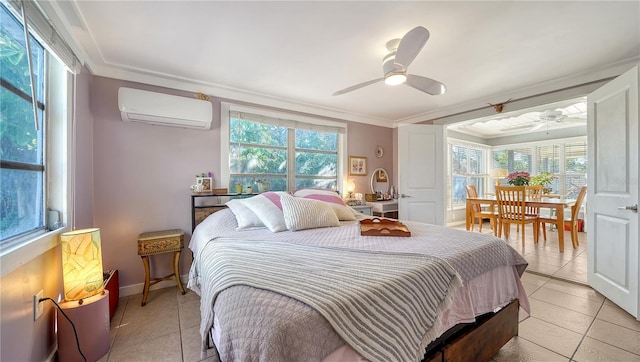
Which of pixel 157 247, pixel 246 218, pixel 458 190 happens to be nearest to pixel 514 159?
pixel 458 190

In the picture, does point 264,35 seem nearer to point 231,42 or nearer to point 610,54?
point 231,42

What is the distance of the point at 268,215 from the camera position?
7.30 ft

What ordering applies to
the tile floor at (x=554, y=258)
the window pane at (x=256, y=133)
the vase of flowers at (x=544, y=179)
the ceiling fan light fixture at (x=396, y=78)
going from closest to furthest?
the ceiling fan light fixture at (x=396, y=78) → the tile floor at (x=554, y=258) → the window pane at (x=256, y=133) → the vase of flowers at (x=544, y=179)

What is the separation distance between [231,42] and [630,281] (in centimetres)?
390

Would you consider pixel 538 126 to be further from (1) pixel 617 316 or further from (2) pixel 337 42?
(2) pixel 337 42

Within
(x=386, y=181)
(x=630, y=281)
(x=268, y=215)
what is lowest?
(x=630, y=281)

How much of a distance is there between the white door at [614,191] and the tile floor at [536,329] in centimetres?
24

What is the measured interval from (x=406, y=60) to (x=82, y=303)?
277 centimetres

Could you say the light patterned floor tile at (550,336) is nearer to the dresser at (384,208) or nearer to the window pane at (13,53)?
the dresser at (384,208)

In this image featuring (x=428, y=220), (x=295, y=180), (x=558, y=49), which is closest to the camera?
(x=558, y=49)

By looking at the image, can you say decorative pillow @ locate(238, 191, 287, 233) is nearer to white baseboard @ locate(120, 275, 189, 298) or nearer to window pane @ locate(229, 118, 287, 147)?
window pane @ locate(229, 118, 287, 147)

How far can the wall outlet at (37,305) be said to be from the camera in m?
1.37

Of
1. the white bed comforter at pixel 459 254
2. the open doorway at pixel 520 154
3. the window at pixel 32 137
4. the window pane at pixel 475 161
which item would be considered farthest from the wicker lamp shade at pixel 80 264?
the window pane at pixel 475 161

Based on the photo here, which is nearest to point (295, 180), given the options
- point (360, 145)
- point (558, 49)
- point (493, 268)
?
point (360, 145)
